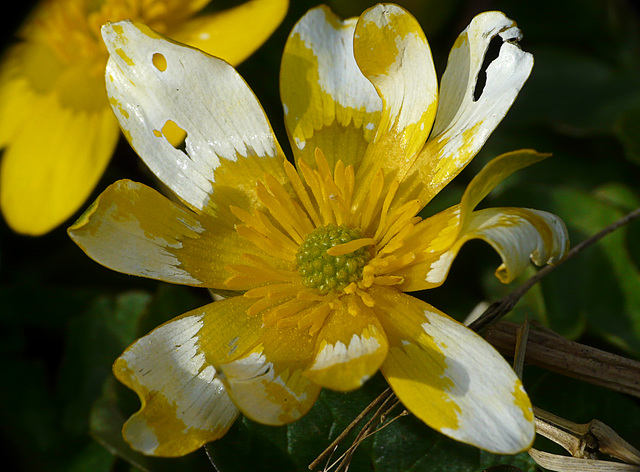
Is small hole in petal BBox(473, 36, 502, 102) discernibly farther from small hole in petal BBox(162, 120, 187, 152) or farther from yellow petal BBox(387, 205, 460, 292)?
small hole in petal BBox(162, 120, 187, 152)

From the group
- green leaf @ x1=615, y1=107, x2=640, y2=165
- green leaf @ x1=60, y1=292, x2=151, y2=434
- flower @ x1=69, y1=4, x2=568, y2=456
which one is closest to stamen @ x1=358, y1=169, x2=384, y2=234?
flower @ x1=69, y1=4, x2=568, y2=456

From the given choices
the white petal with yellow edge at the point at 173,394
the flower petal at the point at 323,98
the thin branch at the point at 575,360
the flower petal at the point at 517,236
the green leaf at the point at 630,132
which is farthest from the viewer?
the green leaf at the point at 630,132

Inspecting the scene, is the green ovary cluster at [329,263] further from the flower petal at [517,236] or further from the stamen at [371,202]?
the flower petal at [517,236]

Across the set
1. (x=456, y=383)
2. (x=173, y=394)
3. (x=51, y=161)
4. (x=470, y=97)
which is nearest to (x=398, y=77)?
(x=470, y=97)

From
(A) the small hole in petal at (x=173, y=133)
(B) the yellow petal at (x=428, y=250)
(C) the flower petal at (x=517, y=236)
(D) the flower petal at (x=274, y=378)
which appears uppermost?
(A) the small hole in petal at (x=173, y=133)

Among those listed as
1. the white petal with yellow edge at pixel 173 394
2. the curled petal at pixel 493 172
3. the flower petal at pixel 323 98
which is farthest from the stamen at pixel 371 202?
the white petal with yellow edge at pixel 173 394

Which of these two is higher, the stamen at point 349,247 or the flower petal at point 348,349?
the stamen at point 349,247

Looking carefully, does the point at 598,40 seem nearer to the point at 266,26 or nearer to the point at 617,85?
the point at 617,85
